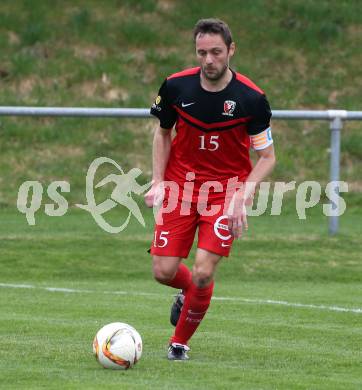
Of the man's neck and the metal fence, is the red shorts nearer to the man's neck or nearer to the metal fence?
the man's neck

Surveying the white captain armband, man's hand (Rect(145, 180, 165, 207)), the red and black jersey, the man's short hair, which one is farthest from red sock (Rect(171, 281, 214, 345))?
the man's short hair

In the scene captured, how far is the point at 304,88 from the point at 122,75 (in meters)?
3.16

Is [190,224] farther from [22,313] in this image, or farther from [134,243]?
[134,243]

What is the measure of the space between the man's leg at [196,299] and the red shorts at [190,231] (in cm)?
9

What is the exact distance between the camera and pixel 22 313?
1002cm

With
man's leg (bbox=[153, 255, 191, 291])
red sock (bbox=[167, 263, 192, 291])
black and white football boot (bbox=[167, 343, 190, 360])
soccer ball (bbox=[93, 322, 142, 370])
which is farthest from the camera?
red sock (bbox=[167, 263, 192, 291])

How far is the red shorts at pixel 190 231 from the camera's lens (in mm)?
7797

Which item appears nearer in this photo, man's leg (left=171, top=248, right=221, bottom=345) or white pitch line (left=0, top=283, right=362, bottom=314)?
man's leg (left=171, top=248, right=221, bottom=345)

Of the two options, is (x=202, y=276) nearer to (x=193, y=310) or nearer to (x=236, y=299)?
(x=193, y=310)

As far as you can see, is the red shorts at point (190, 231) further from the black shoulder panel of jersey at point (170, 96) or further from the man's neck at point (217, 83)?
the man's neck at point (217, 83)

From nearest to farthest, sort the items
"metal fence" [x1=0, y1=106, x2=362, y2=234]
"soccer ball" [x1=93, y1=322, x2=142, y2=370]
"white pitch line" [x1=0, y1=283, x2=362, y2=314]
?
"soccer ball" [x1=93, y1=322, x2=142, y2=370] < "white pitch line" [x1=0, y1=283, x2=362, y2=314] < "metal fence" [x1=0, y1=106, x2=362, y2=234]

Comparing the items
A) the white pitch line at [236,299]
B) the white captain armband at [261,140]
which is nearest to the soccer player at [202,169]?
the white captain armband at [261,140]

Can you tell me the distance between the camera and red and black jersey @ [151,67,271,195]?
788cm

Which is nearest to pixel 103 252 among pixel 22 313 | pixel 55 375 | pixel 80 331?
pixel 22 313
